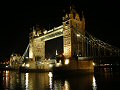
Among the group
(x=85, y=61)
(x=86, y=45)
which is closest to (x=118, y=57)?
(x=85, y=61)

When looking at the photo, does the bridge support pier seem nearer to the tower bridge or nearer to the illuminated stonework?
the tower bridge

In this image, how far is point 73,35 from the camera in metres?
49.6

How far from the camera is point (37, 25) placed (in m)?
79.3

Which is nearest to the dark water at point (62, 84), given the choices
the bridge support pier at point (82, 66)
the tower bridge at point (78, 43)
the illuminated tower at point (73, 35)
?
the bridge support pier at point (82, 66)

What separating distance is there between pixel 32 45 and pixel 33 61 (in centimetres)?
558

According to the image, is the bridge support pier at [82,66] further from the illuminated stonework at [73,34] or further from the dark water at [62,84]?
the dark water at [62,84]

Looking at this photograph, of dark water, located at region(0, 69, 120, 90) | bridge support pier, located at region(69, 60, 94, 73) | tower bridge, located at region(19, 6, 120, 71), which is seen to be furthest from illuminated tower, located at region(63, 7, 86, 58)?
dark water, located at region(0, 69, 120, 90)

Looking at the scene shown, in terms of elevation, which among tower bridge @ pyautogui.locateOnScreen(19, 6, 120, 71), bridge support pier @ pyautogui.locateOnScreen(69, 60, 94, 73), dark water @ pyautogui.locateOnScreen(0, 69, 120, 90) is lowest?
dark water @ pyautogui.locateOnScreen(0, 69, 120, 90)

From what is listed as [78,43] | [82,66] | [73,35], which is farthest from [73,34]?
[82,66]

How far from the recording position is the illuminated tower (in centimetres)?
4894

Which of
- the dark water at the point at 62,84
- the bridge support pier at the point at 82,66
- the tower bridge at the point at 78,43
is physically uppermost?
the tower bridge at the point at 78,43

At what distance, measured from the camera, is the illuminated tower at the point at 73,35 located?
48938 mm

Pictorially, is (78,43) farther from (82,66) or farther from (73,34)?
(82,66)

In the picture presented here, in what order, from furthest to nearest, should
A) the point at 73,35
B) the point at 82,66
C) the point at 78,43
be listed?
1. the point at 78,43
2. the point at 73,35
3. the point at 82,66
